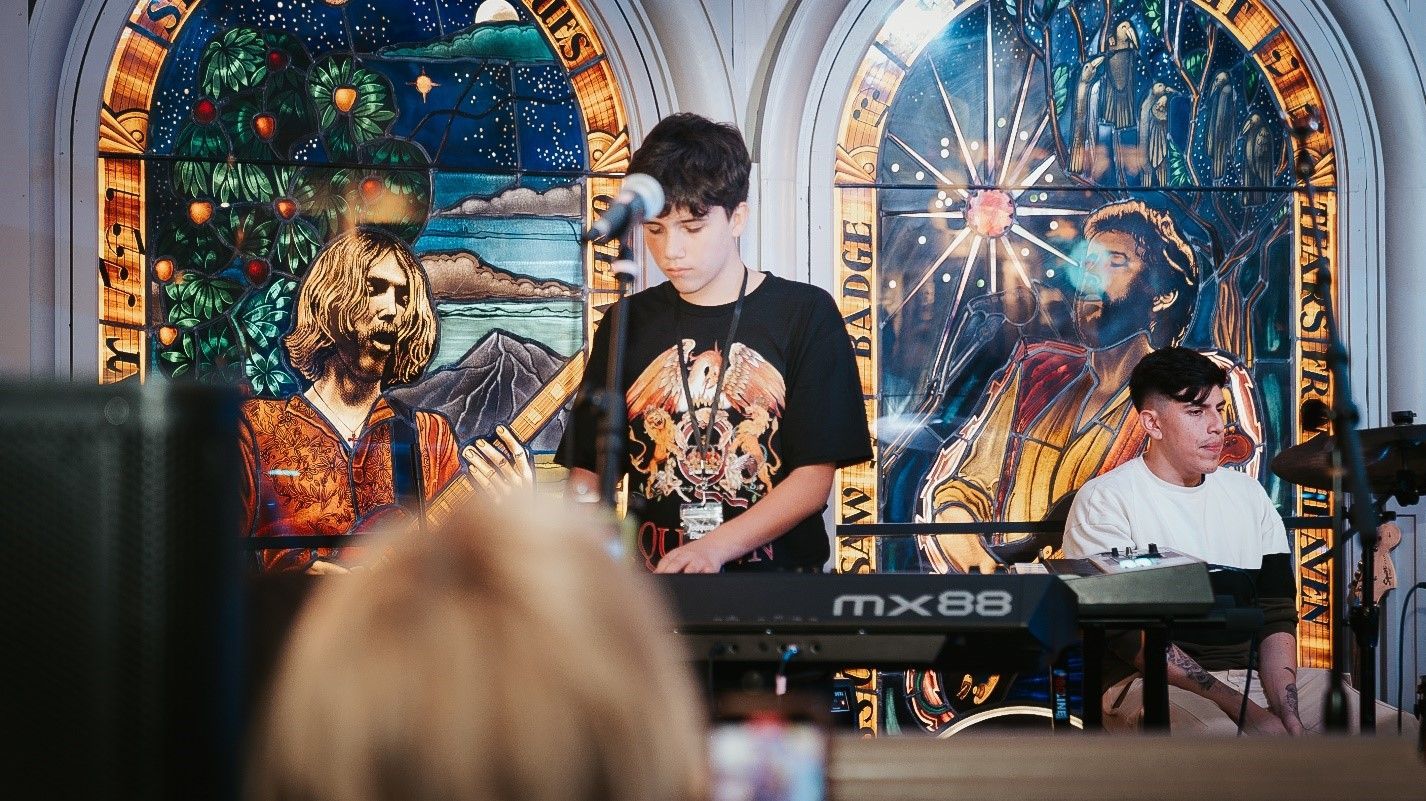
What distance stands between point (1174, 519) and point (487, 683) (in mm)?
3478

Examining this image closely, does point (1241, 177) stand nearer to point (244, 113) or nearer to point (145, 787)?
point (244, 113)

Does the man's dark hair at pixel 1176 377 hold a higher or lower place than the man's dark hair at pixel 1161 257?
lower

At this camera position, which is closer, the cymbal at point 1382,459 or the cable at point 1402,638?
A: the cymbal at point 1382,459

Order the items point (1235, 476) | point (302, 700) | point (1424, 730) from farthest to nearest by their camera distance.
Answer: point (1235, 476) < point (1424, 730) < point (302, 700)

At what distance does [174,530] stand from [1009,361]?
4.05 m

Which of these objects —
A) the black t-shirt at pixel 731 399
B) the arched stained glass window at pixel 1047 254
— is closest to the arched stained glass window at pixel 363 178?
the arched stained glass window at pixel 1047 254

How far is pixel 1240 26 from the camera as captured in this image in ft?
15.9

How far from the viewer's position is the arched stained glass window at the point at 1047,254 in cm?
467

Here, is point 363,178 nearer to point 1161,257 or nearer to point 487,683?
point 1161,257

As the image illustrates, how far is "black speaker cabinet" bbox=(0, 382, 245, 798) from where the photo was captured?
854 millimetres

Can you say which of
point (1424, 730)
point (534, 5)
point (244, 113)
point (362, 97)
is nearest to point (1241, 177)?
point (534, 5)

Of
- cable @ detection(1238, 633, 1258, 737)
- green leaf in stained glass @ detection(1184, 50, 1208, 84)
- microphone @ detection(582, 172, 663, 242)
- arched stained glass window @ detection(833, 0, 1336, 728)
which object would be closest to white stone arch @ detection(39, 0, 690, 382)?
arched stained glass window @ detection(833, 0, 1336, 728)

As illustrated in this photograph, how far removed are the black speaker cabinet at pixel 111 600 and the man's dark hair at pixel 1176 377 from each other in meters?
3.61

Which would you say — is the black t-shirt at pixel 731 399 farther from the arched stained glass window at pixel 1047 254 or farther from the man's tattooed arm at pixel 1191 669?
the arched stained glass window at pixel 1047 254
